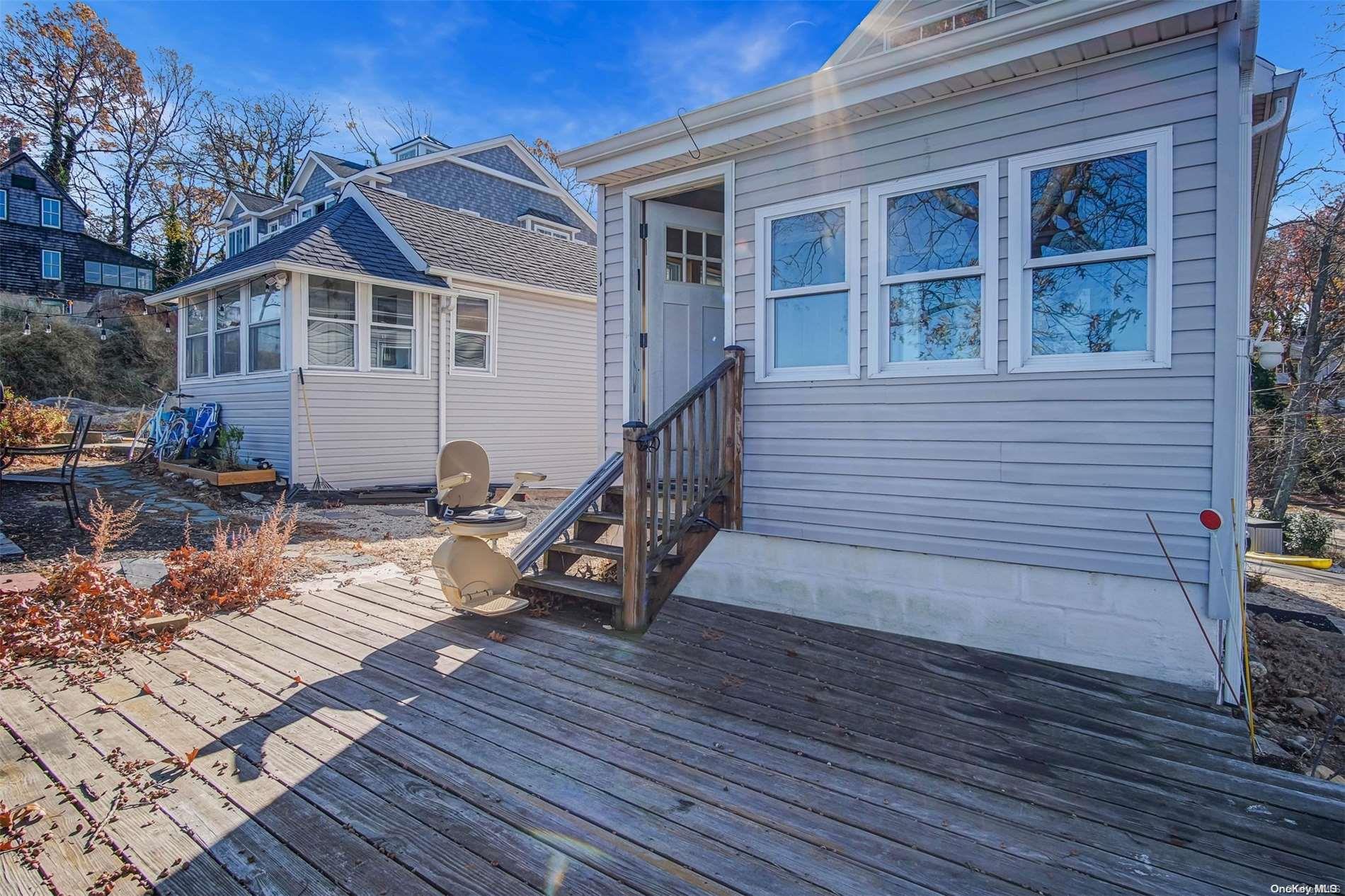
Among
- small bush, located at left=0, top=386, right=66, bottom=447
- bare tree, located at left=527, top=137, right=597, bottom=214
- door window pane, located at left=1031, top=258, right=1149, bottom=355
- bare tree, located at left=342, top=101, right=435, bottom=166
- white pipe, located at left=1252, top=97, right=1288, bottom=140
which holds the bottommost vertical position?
small bush, located at left=0, top=386, right=66, bottom=447

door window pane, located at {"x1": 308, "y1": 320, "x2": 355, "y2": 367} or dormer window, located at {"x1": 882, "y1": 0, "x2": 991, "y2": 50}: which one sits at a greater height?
dormer window, located at {"x1": 882, "y1": 0, "x2": 991, "y2": 50}

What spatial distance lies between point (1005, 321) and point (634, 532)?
7.79ft

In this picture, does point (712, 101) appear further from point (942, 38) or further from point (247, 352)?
point (247, 352)

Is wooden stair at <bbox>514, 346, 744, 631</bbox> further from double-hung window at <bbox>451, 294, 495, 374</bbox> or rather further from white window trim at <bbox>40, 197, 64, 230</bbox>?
white window trim at <bbox>40, 197, 64, 230</bbox>

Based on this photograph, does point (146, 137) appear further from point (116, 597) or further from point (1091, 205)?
point (1091, 205)

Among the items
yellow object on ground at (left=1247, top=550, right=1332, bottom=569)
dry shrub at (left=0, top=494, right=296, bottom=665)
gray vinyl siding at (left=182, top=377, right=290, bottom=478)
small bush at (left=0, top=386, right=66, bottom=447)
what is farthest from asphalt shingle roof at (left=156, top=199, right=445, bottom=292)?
yellow object on ground at (left=1247, top=550, right=1332, bottom=569)

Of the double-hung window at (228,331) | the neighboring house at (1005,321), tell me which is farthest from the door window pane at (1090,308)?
the double-hung window at (228,331)

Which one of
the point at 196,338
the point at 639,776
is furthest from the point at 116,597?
the point at 196,338

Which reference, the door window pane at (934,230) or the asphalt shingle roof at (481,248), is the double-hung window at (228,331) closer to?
the asphalt shingle roof at (481,248)

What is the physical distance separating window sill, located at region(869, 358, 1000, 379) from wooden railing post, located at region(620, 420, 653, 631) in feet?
4.96

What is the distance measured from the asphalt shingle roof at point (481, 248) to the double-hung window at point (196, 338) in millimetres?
3158

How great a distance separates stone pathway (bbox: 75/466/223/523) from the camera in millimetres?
7566

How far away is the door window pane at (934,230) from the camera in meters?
3.94

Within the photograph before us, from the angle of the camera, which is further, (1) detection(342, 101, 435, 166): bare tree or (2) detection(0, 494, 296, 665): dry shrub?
(1) detection(342, 101, 435, 166): bare tree
